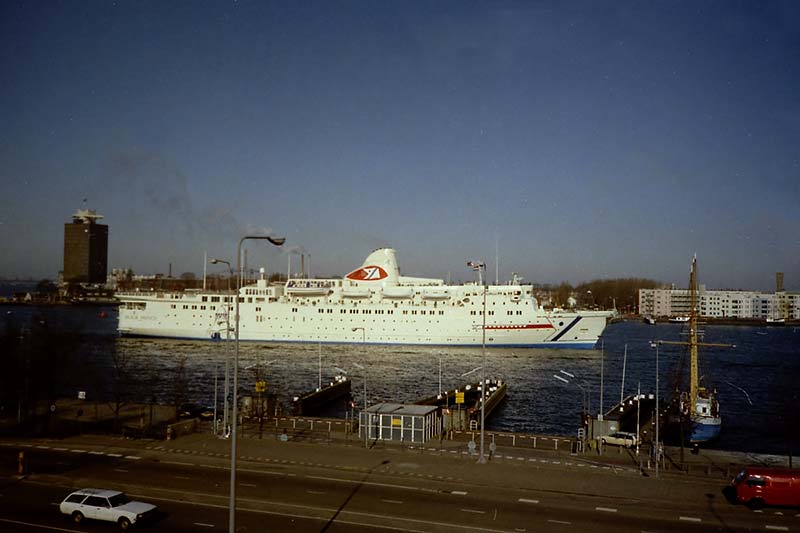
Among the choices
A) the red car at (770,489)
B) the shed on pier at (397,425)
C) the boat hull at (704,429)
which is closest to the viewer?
the red car at (770,489)

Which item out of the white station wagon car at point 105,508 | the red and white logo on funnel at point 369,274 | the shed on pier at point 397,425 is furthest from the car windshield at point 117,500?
the red and white logo on funnel at point 369,274

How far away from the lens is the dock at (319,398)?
32.8m

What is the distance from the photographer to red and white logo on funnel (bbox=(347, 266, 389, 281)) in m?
68.2

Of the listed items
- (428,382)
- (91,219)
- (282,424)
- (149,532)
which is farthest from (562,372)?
(91,219)

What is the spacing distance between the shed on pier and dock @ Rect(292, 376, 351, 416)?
11.6 meters

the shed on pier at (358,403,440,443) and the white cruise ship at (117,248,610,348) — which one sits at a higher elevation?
the white cruise ship at (117,248,610,348)

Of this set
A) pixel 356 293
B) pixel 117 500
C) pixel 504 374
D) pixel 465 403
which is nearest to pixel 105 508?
pixel 117 500

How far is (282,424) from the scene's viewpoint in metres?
24.4

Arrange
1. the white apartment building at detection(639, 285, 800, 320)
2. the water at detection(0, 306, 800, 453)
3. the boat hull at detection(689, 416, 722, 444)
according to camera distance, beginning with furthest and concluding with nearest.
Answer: the white apartment building at detection(639, 285, 800, 320) → the water at detection(0, 306, 800, 453) → the boat hull at detection(689, 416, 722, 444)

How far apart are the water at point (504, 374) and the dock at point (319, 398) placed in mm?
1241

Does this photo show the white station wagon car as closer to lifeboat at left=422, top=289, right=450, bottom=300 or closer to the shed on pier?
the shed on pier

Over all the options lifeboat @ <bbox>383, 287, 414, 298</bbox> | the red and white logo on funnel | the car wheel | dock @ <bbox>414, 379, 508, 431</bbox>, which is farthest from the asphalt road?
the red and white logo on funnel

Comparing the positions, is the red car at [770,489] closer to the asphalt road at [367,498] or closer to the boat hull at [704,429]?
the asphalt road at [367,498]

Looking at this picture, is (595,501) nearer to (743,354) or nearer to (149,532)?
(149,532)
